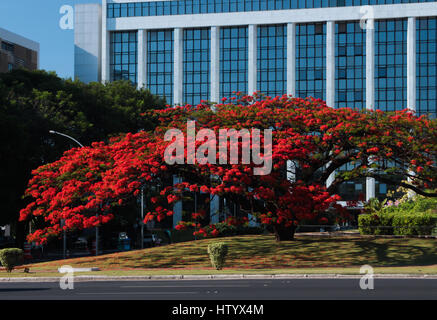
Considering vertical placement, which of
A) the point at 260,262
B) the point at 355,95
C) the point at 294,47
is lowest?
the point at 260,262

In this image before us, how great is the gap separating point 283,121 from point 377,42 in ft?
187

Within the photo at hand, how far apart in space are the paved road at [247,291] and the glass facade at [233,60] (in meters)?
66.0

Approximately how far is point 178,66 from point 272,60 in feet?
41.0

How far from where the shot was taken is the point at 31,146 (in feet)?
137

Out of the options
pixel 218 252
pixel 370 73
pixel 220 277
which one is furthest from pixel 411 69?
pixel 220 277

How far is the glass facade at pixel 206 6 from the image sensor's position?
85.1 m

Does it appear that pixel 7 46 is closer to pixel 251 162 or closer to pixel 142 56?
pixel 142 56

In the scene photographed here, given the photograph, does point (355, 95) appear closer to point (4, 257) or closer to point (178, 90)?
point (178, 90)

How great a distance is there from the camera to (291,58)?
83.6 meters

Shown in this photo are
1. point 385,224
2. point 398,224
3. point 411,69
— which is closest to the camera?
point 398,224

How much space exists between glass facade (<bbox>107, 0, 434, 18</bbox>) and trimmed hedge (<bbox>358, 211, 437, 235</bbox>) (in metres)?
52.4

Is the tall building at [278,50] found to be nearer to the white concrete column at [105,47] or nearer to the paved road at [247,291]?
the white concrete column at [105,47]

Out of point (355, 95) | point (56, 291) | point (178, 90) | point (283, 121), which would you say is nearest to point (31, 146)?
point (283, 121)

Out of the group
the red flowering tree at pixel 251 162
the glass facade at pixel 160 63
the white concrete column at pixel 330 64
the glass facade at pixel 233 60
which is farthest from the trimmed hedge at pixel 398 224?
the glass facade at pixel 160 63
